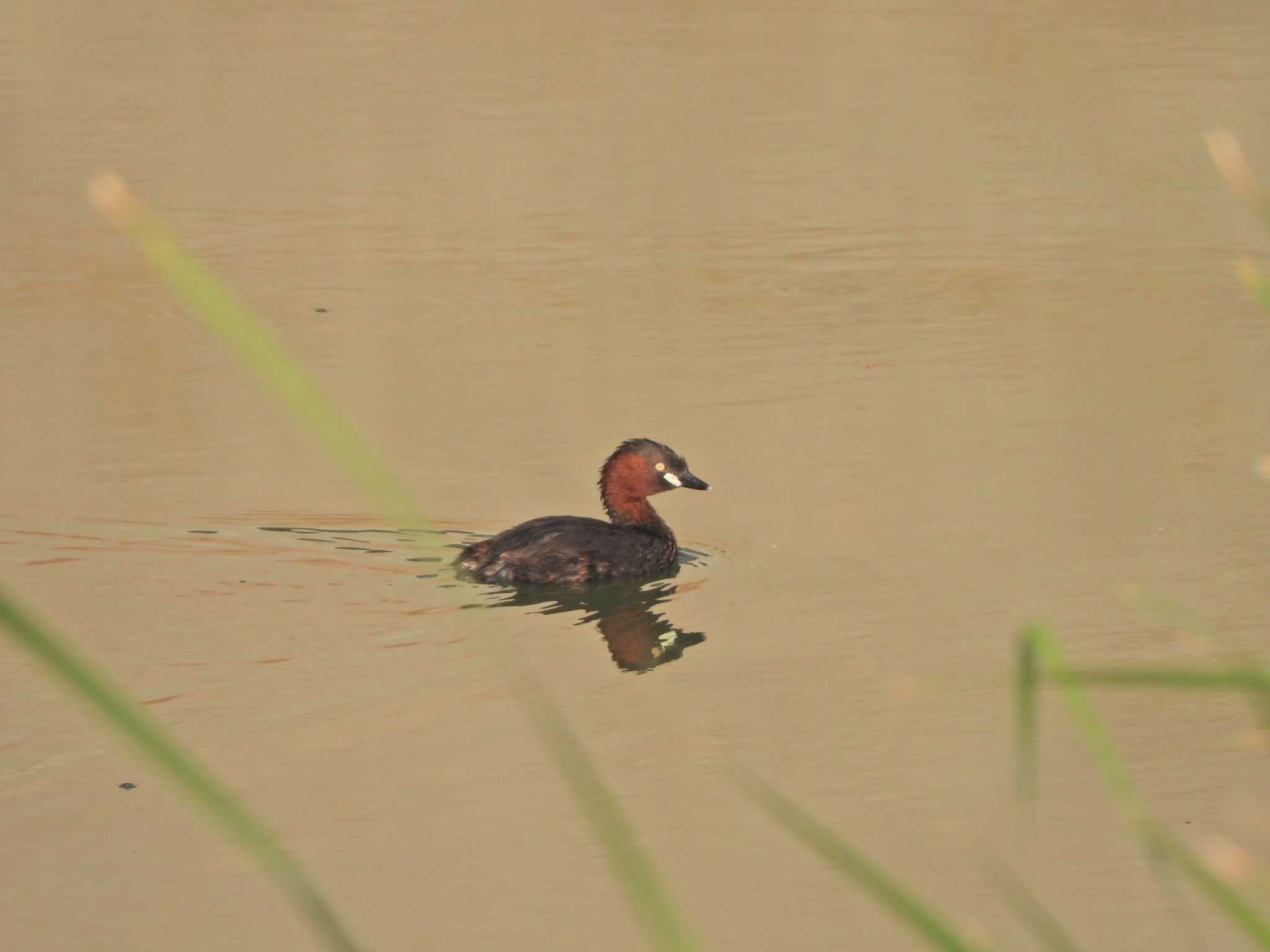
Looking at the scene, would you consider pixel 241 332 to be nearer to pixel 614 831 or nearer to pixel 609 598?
pixel 614 831

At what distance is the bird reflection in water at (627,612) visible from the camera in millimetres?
5984

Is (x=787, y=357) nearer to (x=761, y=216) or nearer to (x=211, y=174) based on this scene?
(x=761, y=216)

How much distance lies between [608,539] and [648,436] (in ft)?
4.25

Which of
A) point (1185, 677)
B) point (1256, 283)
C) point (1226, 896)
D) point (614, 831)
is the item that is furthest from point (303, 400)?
point (1256, 283)

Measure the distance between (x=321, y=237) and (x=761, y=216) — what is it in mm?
2369

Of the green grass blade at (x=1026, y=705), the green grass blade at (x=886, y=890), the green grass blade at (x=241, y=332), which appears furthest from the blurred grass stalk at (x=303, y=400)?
the green grass blade at (x=1026, y=705)

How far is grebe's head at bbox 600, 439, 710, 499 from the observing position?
712 cm

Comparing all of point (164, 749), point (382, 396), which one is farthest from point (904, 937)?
point (382, 396)

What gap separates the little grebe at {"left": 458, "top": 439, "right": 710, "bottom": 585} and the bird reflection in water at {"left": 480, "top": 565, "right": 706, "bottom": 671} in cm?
4

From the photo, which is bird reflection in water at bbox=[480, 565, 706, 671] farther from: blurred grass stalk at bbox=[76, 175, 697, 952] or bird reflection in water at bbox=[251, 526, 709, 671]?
blurred grass stalk at bbox=[76, 175, 697, 952]

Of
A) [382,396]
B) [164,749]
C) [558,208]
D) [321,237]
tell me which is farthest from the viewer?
[558,208]

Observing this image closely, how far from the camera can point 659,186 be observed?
12.2 meters

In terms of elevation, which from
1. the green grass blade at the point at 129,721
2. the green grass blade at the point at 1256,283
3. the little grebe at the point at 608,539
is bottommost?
the little grebe at the point at 608,539

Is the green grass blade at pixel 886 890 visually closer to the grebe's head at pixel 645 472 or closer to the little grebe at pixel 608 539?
the little grebe at pixel 608 539
